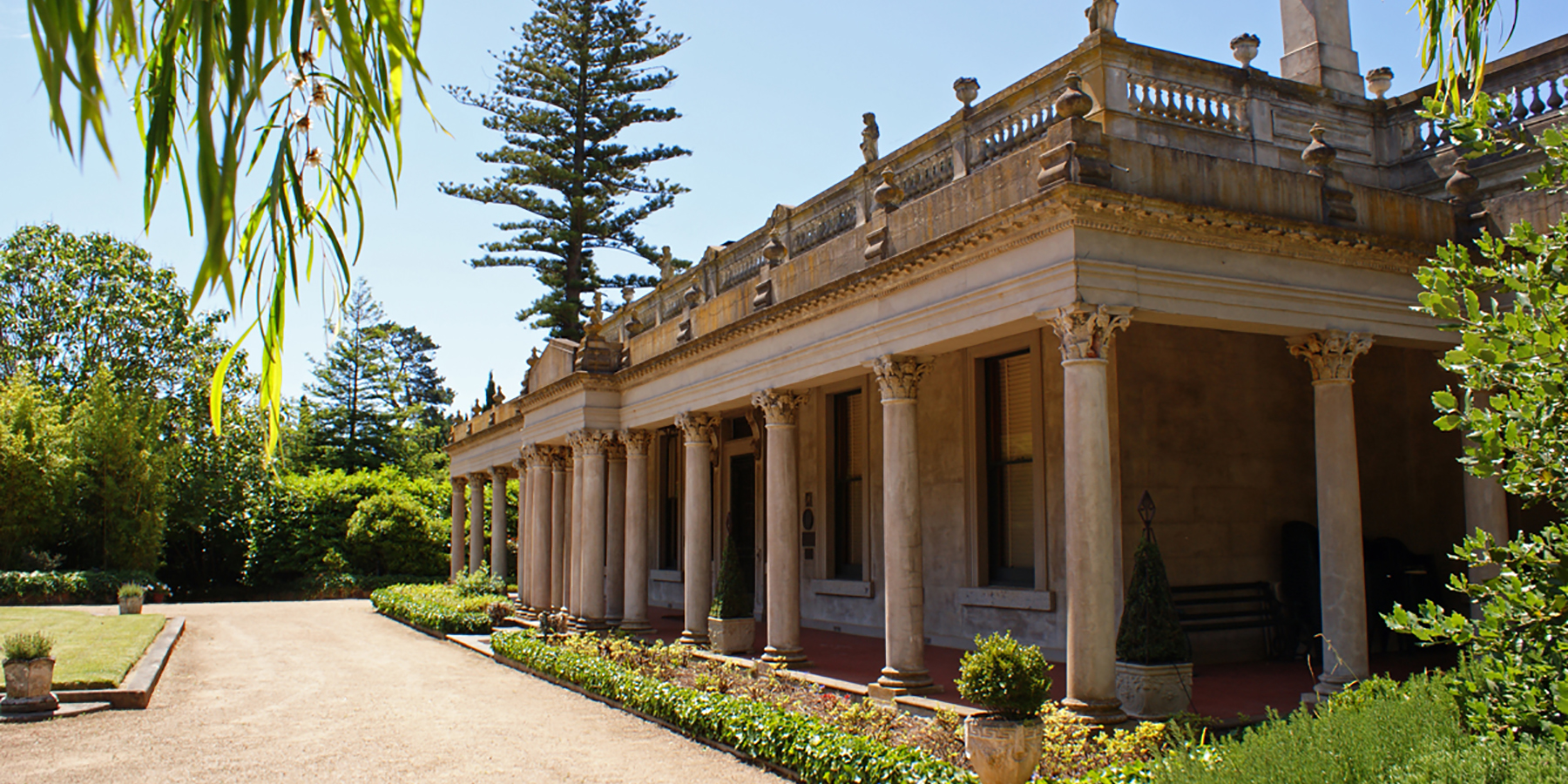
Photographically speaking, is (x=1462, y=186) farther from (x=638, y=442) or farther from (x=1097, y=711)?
(x=638, y=442)

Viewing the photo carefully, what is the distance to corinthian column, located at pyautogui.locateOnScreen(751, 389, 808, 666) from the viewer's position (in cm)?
1587

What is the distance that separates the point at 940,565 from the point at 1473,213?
8.76 meters

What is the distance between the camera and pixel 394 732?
14039 millimetres

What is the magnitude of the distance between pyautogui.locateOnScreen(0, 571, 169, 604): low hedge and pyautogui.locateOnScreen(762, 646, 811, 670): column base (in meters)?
30.6

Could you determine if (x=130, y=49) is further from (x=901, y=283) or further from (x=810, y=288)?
(x=810, y=288)

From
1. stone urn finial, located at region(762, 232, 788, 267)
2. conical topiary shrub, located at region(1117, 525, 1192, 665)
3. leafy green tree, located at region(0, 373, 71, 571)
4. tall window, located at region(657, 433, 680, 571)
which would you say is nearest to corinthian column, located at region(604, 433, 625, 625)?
tall window, located at region(657, 433, 680, 571)

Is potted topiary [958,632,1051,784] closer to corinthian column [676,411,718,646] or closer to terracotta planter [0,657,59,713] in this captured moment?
corinthian column [676,411,718,646]

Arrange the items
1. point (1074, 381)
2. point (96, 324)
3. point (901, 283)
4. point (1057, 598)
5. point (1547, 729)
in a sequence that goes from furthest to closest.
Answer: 1. point (96, 324)
2. point (1057, 598)
3. point (901, 283)
4. point (1074, 381)
5. point (1547, 729)

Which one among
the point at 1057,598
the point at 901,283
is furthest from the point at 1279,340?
the point at 901,283

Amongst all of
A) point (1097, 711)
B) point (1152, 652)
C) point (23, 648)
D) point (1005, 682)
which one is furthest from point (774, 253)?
point (23, 648)

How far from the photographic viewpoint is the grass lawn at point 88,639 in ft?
56.4

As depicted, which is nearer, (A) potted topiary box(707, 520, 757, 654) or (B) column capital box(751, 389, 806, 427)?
(B) column capital box(751, 389, 806, 427)

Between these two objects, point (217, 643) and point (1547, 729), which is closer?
point (1547, 729)

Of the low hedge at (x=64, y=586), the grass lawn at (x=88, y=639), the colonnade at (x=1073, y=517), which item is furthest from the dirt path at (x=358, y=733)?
the low hedge at (x=64, y=586)
